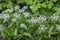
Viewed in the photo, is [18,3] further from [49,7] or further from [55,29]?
[55,29]

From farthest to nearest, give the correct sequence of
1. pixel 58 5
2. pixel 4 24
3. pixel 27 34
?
pixel 58 5 < pixel 4 24 < pixel 27 34

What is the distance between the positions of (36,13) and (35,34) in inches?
24.4

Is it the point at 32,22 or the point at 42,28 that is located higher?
the point at 32,22

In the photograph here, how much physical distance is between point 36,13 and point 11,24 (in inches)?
26.8

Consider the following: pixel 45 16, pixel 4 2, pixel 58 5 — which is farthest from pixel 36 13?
pixel 4 2

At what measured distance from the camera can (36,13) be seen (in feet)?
15.2

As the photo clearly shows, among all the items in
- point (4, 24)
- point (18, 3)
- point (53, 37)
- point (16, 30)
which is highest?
point (18, 3)

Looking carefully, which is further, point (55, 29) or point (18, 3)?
point (18, 3)

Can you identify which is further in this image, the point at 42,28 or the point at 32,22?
the point at 32,22

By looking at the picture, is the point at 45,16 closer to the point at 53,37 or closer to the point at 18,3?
the point at 53,37

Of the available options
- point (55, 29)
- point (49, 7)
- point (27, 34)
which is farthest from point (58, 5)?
point (27, 34)

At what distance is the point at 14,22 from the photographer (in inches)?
170

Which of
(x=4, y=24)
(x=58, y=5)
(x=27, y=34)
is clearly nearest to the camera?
(x=27, y=34)

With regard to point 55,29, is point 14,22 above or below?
above
